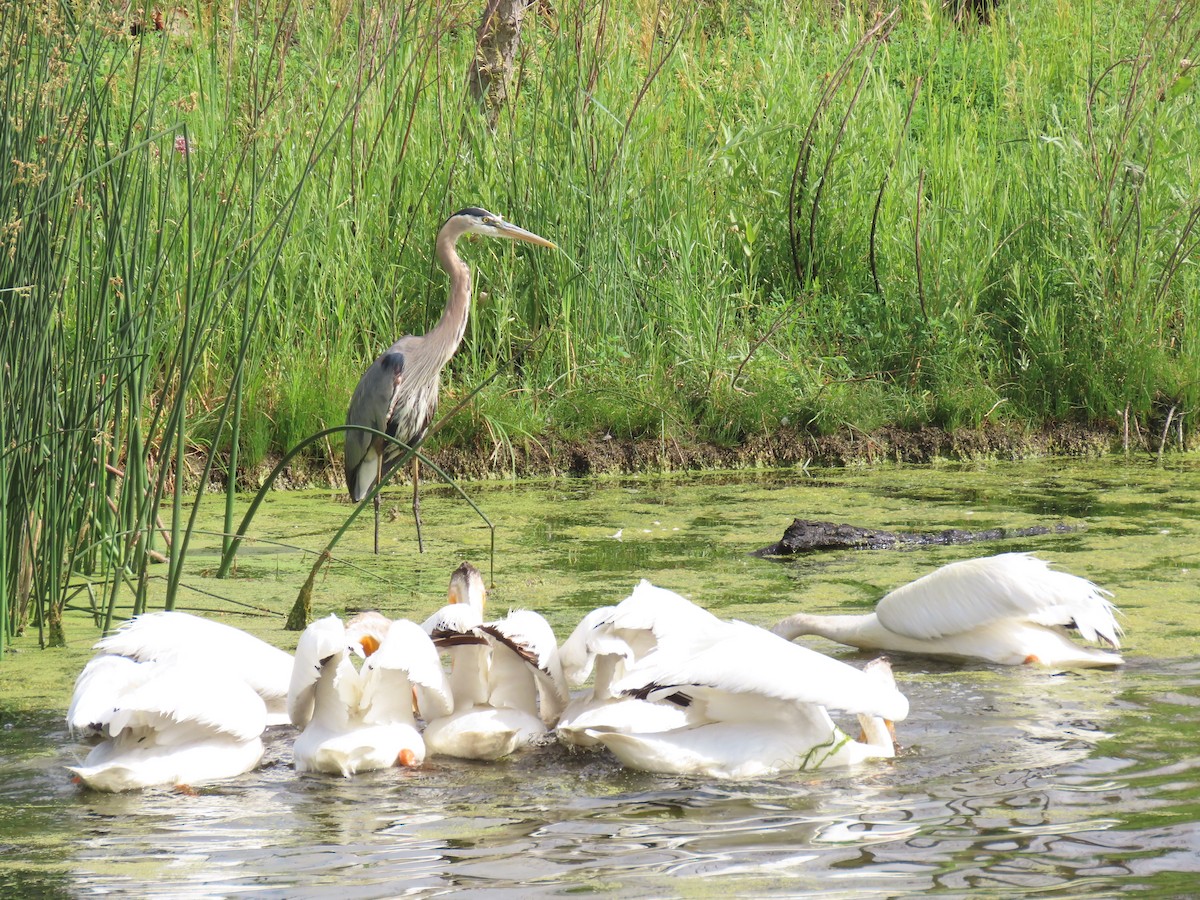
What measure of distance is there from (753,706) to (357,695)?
2.75 ft

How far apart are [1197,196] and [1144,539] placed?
2874mm

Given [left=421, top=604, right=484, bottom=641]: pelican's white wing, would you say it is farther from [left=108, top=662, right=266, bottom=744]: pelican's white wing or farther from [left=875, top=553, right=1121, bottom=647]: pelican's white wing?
[left=875, top=553, right=1121, bottom=647]: pelican's white wing

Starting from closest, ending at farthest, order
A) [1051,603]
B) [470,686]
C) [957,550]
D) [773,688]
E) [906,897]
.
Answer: [906,897], [773,688], [470,686], [1051,603], [957,550]

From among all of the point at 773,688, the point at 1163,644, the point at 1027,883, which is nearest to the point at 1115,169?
the point at 1163,644

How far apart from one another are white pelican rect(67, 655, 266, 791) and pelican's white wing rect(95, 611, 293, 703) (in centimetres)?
14

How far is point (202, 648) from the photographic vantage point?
332cm

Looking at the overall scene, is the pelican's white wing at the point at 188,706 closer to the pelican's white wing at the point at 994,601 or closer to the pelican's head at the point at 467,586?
the pelican's head at the point at 467,586

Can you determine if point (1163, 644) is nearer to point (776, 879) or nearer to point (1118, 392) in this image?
point (776, 879)

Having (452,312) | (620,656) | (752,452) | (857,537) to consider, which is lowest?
(620,656)

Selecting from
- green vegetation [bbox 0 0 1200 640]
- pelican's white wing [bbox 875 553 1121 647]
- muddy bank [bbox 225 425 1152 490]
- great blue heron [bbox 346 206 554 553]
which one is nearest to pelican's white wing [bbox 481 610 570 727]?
pelican's white wing [bbox 875 553 1121 647]

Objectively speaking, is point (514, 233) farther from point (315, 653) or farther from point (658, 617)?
point (315, 653)

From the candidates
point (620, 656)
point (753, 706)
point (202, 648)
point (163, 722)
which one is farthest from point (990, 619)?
point (163, 722)

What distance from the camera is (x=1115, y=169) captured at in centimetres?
709

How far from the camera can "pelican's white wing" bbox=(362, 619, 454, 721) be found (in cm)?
309
